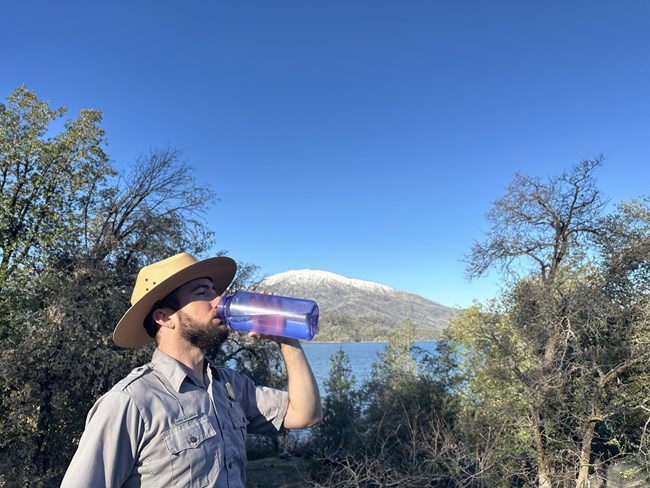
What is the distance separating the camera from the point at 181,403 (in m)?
2.10

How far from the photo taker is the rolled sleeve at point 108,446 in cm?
177

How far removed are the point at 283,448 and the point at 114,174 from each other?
23370mm

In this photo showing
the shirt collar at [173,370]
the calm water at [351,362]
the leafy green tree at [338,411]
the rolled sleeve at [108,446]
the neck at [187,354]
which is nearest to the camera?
the rolled sleeve at [108,446]

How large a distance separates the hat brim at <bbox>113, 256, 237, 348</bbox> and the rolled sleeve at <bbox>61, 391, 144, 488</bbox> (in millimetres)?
475

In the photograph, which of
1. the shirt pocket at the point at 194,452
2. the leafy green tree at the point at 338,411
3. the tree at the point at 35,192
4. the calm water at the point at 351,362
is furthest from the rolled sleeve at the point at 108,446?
the leafy green tree at the point at 338,411

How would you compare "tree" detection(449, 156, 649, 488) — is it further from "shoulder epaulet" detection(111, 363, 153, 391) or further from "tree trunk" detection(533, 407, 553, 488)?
"shoulder epaulet" detection(111, 363, 153, 391)

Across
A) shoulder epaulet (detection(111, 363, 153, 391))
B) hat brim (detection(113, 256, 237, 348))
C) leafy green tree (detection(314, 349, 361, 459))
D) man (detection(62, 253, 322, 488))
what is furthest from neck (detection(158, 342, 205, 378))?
leafy green tree (detection(314, 349, 361, 459))

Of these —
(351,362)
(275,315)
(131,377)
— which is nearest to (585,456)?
(275,315)

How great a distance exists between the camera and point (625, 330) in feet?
53.7

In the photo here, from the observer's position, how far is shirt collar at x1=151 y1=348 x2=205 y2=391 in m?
2.16

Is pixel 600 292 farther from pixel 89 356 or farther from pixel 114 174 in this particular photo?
pixel 114 174

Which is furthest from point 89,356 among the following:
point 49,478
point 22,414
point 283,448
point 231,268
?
point 283,448

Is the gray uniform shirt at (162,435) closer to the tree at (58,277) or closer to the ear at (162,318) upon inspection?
the ear at (162,318)

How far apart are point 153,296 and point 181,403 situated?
22.7 inches
